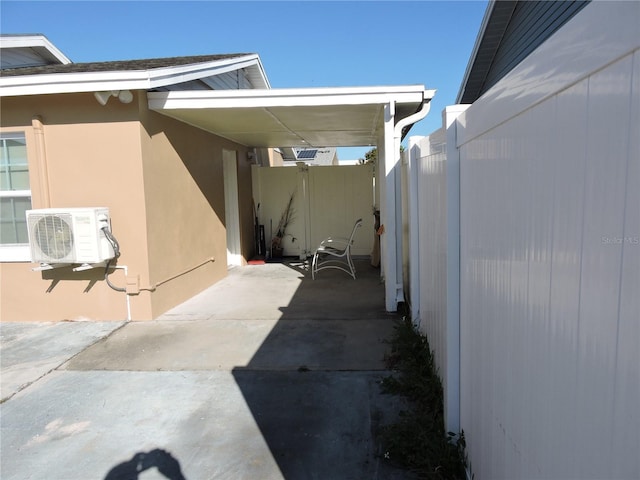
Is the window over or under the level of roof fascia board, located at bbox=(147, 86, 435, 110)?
under

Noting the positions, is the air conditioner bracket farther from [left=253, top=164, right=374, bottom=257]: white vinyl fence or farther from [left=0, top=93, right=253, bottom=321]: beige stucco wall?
[left=253, top=164, right=374, bottom=257]: white vinyl fence

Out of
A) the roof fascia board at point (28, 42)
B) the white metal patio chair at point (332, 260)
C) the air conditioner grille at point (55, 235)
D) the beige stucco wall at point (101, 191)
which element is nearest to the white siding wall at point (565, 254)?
the beige stucco wall at point (101, 191)

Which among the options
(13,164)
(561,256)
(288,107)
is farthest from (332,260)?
(561,256)

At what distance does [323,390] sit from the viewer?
3.31 metres

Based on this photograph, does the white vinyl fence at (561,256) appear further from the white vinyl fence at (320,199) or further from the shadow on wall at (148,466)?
the white vinyl fence at (320,199)

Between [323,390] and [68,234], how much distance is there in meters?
3.31

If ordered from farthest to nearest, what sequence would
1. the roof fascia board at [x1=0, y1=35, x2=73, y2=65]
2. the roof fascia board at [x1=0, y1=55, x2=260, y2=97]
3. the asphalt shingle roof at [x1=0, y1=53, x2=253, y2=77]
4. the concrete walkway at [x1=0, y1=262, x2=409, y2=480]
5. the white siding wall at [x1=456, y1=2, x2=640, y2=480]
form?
the roof fascia board at [x1=0, y1=35, x2=73, y2=65], the asphalt shingle roof at [x1=0, y1=53, x2=253, y2=77], the roof fascia board at [x1=0, y1=55, x2=260, y2=97], the concrete walkway at [x1=0, y1=262, x2=409, y2=480], the white siding wall at [x1=456, y1=2, x2=640, y2=480]

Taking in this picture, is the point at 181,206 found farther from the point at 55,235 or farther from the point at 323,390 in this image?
the point at 323,390

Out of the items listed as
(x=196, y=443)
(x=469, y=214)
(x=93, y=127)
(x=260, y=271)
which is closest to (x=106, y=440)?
(x=196, y=443)

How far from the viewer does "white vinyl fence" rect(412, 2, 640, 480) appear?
839 mm

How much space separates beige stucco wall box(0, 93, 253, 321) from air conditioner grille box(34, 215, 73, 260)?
384 millimetres

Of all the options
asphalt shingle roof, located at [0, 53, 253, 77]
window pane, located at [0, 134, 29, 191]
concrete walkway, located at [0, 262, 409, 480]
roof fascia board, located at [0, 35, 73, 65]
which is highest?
roof fascia board, located at [0, 35, 73, 65]

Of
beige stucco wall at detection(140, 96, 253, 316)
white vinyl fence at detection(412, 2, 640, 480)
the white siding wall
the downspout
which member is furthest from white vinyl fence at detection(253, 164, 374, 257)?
the white siding wall

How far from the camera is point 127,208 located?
16.6 ft
